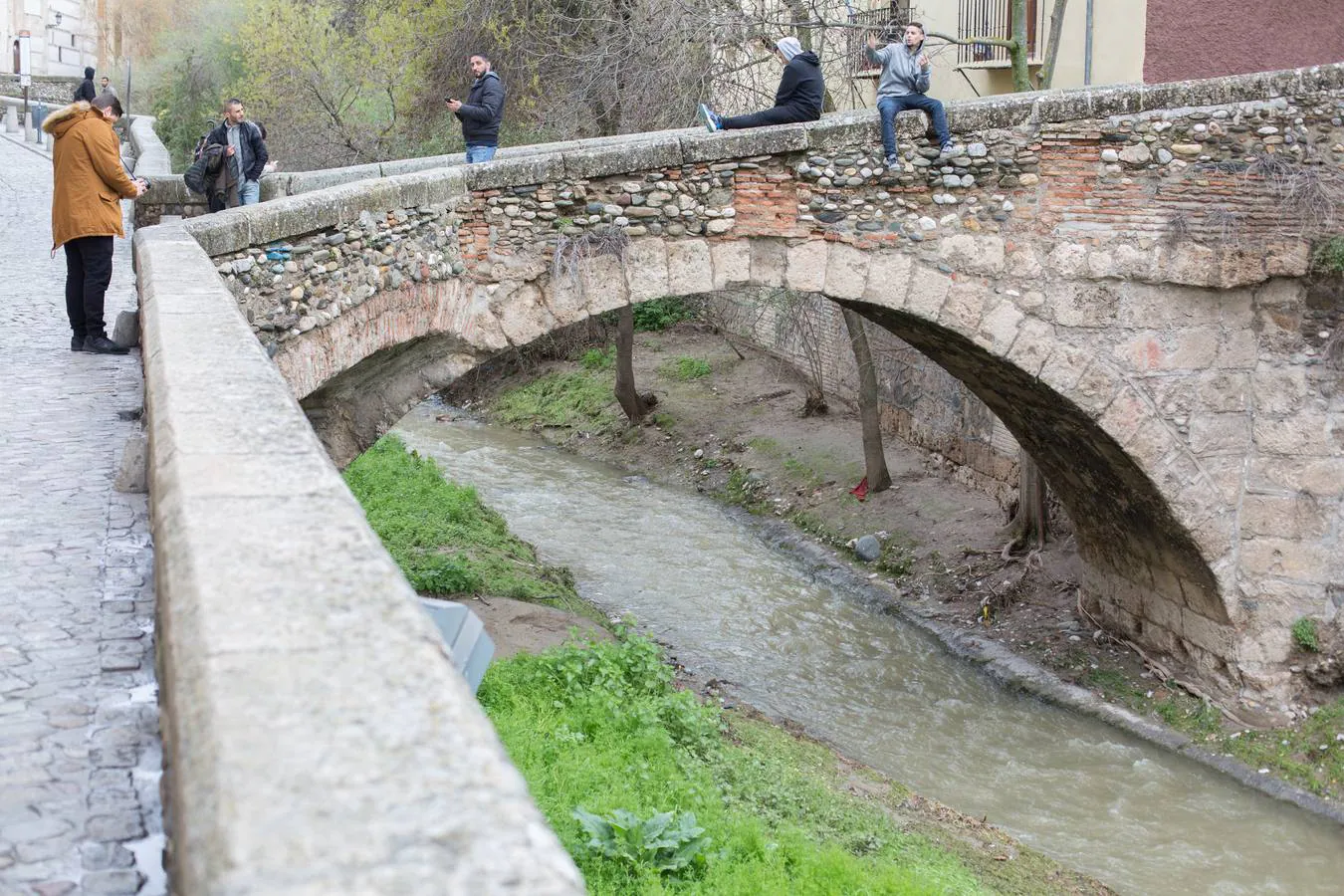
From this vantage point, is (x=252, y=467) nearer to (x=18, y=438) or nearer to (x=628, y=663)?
(x=18, y=438)

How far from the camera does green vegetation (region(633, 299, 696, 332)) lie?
20.7m

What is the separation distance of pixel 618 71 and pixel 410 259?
7.32 m

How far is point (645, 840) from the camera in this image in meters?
4.90

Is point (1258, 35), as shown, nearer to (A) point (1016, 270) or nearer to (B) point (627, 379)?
(A) point (1016, 270)

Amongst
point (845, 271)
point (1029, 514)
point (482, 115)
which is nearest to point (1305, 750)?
point (1029, 514)

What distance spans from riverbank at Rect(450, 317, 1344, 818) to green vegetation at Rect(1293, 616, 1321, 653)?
0.37m

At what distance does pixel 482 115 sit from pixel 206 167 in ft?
6.47

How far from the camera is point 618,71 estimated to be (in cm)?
1365

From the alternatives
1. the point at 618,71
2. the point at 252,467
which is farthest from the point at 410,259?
the point at 618,71

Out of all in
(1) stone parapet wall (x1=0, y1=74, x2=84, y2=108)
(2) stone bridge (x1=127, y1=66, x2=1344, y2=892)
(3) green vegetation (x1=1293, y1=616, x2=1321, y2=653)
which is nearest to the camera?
(2) stone bridge (x1=127, y1=66, x2=1344, y2=892)

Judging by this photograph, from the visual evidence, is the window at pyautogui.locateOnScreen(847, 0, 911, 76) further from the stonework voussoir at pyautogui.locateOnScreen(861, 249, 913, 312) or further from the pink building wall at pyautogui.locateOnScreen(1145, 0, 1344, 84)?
the stonework voussoir at pyautogui.locateOnScreen(861, 249, 913, 312)

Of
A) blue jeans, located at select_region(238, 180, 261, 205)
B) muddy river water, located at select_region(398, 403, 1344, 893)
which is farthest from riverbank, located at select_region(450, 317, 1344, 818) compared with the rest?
blue jeans, located at select_region(238, 180, 261, 205)

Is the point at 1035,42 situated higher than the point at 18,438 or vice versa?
the point at 1035,42

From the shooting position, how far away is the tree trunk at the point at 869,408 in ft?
42.3
